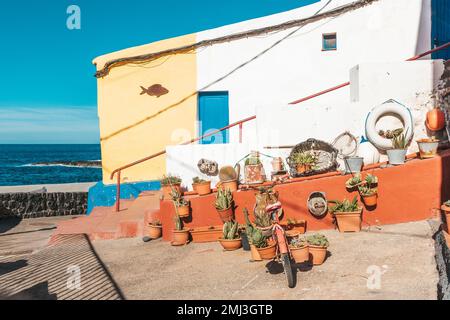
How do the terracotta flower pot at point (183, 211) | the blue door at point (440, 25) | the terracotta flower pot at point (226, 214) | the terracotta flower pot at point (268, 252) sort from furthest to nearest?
the blue door at point (440, 25) → the terracotta flower pot at point (183, 211) → the terracotta flower pot at point (226, 214) → the terracotta flower pot at point (268, 252)

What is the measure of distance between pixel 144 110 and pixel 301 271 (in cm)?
819

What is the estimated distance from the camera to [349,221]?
7184 mm

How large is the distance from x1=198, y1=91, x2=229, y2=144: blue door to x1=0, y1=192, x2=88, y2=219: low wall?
6.92 metres

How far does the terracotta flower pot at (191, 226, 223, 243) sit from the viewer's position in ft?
25.5

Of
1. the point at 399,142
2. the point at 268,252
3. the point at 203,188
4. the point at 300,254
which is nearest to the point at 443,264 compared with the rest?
the point at 300,254

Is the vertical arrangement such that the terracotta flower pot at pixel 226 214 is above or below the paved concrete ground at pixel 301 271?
above

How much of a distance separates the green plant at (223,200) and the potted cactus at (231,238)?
2.21ft

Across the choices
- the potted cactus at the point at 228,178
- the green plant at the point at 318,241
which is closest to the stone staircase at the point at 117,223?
the potted cactus at the point at 228,178

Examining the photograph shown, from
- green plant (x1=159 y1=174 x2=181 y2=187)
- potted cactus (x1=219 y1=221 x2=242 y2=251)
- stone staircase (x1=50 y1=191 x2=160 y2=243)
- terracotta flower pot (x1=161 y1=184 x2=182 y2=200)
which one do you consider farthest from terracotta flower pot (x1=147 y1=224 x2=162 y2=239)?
potted cactus (x1=219 y1=221 x2=242 y2=251)

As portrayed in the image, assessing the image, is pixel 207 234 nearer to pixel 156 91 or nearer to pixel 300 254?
pixel 300 254

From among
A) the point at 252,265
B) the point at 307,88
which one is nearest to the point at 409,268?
the point at 252,265

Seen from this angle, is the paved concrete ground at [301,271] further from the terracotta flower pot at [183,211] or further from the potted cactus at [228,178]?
the potted cactus at [228,178]

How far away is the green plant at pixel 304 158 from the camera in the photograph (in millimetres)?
8070

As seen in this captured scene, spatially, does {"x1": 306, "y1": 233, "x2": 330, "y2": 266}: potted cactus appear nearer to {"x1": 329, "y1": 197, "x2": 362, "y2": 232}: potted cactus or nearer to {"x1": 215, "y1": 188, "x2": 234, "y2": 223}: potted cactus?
{"x1": 329, "y1": 197, "x2": 362, "y2": 232}: potted cactus
